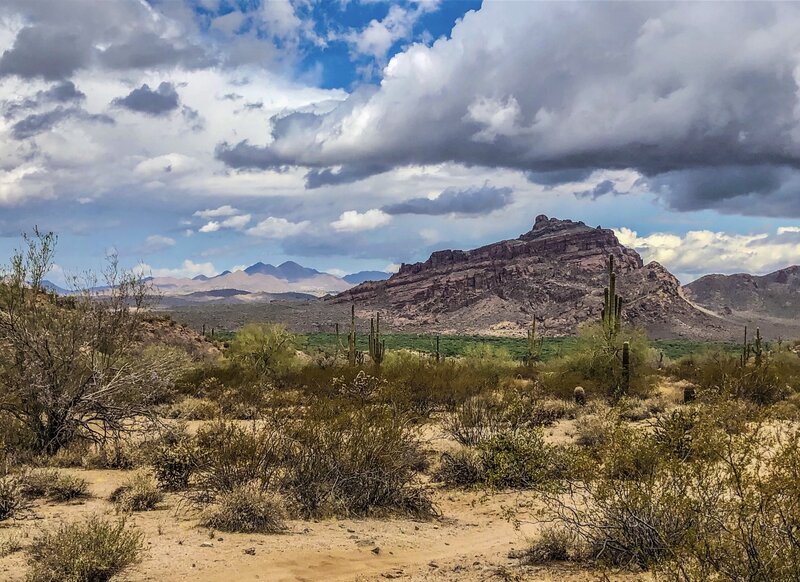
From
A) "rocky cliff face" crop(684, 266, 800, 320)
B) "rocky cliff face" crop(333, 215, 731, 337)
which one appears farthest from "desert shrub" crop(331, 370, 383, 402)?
"rocky cliff face" crop(684, 266, 800, 320)

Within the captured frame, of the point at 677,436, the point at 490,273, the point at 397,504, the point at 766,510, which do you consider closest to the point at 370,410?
the point at 397,504

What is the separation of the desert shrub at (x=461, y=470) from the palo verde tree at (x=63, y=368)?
19.3 feet

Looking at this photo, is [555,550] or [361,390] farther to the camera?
[361,390]

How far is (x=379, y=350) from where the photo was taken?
117ft

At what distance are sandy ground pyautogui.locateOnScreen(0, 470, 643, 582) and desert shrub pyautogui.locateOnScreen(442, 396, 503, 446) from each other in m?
3.79

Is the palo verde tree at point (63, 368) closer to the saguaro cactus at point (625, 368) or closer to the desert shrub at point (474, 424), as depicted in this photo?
the desert shrub at point (474, 424)

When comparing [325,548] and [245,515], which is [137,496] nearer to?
[245,515]

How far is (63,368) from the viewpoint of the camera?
1315 centimetres

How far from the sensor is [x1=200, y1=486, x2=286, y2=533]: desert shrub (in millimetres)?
8898

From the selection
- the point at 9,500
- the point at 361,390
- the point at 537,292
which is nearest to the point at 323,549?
the point at 9,500

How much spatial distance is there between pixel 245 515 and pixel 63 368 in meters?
6.23

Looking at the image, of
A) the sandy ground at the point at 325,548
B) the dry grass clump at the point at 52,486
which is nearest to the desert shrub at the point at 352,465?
the sandy ground at the point at 325,548

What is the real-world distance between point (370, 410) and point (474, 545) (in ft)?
9.05

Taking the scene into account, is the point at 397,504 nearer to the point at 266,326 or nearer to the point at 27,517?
the point at 27,517
